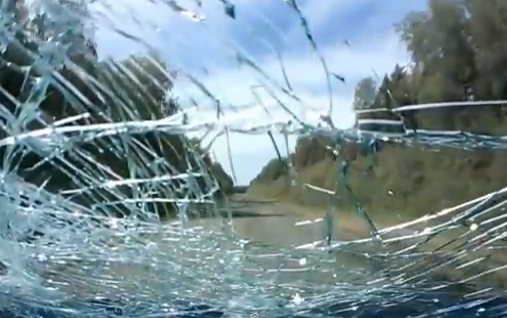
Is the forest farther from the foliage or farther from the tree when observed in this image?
the foliage

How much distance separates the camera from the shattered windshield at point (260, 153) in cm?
80

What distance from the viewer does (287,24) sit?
0.81m

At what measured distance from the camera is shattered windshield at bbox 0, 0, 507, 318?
80 centimetres

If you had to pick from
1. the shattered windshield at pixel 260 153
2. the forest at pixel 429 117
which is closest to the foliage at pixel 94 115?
the shattered windshield at pixel 260 153

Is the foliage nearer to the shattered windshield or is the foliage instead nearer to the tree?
the shattered windshield

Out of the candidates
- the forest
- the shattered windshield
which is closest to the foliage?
the shattered windshield

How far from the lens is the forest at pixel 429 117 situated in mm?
797

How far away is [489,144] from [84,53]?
0.41 metres

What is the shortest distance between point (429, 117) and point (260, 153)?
0.16 meters

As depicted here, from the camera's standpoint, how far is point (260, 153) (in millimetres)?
822

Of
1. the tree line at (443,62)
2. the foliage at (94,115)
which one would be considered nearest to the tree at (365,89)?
the tree line at (443,62)

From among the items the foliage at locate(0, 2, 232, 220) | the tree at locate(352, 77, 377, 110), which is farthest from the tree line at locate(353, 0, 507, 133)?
the foliage at locate(0, 2, 232, 220)

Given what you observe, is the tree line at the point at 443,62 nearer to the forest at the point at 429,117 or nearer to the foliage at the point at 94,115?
the forest at the point at 429,117

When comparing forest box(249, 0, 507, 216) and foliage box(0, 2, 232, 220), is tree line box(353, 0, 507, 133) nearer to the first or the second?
forest box(249, 0, 507, 216)
